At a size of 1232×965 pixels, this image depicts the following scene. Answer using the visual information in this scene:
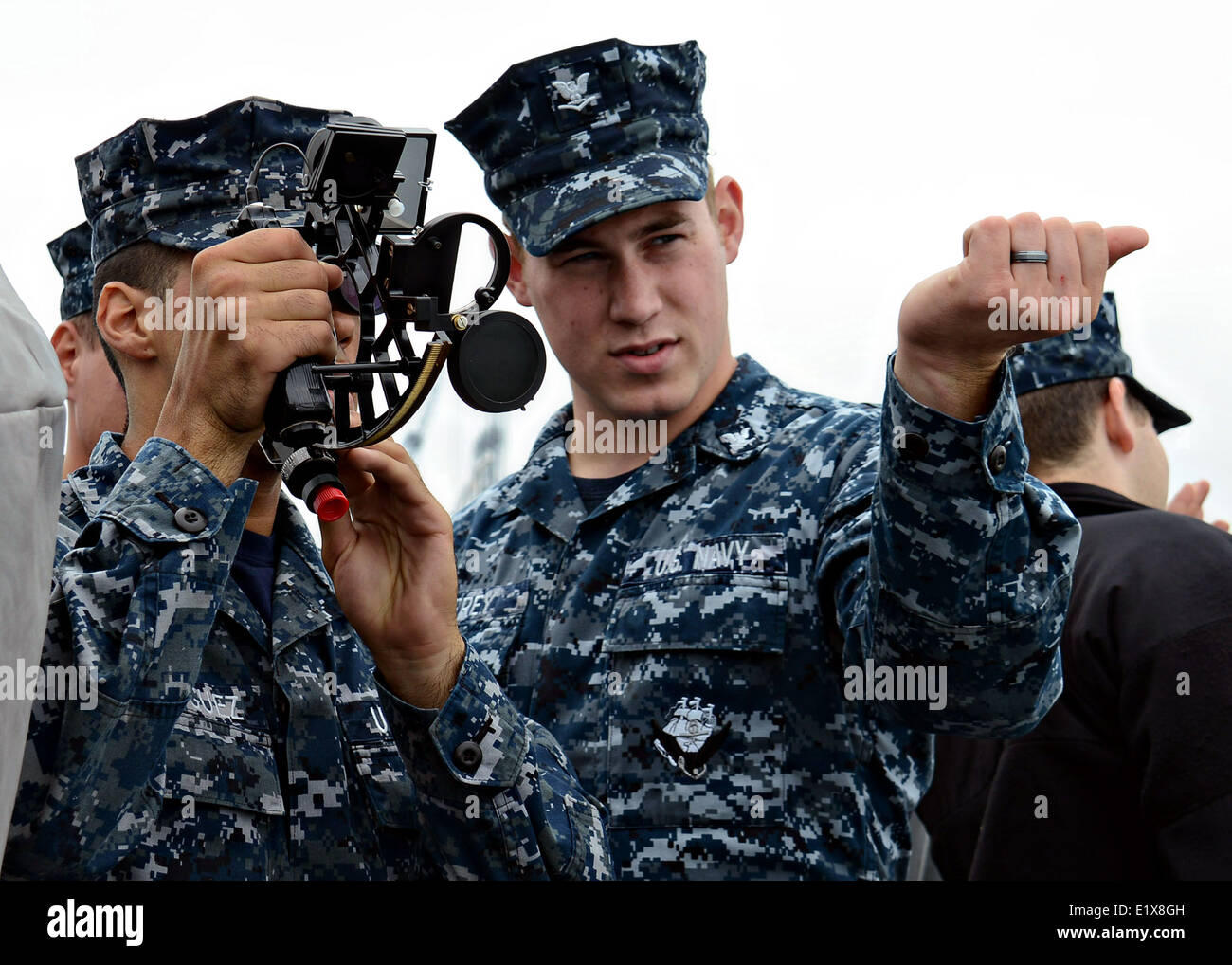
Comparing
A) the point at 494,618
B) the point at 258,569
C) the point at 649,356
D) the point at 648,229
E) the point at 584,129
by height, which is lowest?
the point at 494,618

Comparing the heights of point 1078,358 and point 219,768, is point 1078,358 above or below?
above

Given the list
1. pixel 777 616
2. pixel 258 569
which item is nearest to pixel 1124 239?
pixel 777 616

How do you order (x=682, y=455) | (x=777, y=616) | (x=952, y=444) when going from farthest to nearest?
(x=682, y=455), (x=777, y=616), (x=952, y=444)

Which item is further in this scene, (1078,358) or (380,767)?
(1078,358)

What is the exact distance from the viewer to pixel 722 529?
268 centimetres

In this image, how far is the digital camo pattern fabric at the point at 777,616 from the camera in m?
1.94

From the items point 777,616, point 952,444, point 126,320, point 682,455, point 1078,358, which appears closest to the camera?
point 952,444

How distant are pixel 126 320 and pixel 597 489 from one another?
3.53 ft

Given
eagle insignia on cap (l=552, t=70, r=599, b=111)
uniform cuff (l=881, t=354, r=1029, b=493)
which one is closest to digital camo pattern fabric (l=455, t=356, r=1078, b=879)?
uniform cuff (l=881, t=354, r=1029, b=493)

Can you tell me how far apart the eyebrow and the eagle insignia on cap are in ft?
1.08

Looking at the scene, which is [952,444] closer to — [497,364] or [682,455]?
[497,364]

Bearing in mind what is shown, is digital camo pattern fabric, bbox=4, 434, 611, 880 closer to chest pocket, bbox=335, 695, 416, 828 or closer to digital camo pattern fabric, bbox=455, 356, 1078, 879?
chest pocket, bbox=335, 695, 416, 828

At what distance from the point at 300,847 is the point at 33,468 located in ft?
3.59

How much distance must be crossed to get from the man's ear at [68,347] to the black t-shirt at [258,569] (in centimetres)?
154
